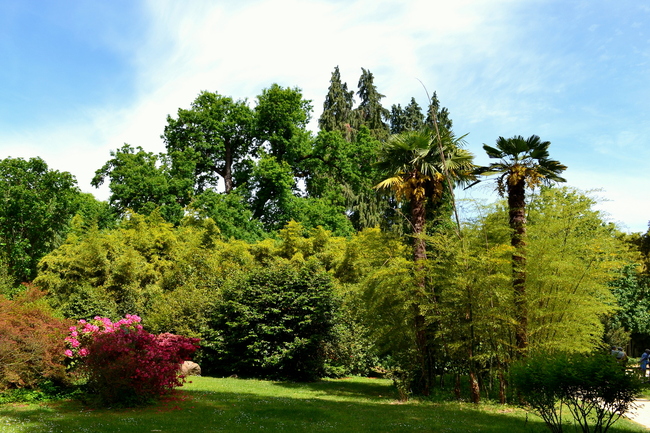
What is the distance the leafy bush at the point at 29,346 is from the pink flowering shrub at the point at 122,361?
1.17ft

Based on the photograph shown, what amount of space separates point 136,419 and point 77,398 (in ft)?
9.51

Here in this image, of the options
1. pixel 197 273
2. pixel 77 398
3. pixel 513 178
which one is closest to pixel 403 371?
pixel 513 178

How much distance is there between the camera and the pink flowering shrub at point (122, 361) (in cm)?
1065

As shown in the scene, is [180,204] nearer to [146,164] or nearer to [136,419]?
[146,164]

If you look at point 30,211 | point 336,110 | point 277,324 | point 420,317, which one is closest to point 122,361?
point 277,324

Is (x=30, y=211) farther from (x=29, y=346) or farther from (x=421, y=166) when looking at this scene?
(x=421, y=166)

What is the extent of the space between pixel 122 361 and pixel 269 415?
3.45 meters

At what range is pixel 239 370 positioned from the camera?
18016 mm

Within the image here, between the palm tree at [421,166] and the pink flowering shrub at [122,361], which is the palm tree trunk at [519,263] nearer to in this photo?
the palm tree at [421,166]

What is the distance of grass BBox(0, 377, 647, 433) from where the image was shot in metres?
8.66

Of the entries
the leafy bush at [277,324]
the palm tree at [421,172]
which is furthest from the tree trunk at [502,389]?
the leafy bush at [277,324]

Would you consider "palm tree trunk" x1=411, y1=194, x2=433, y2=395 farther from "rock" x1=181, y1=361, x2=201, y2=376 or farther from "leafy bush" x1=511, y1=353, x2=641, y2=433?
"rock" x1=181, y1=361, x2=201, y2=376

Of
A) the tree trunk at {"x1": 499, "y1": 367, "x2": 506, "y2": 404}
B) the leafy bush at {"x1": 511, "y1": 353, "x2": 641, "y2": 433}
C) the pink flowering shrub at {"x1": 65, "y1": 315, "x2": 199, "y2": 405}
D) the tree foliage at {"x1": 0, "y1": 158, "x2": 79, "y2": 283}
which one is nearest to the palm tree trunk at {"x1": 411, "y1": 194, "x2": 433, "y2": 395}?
the tree trunk at {"x1": 499, "y1": 367, "x2": 506, "y2": 404}

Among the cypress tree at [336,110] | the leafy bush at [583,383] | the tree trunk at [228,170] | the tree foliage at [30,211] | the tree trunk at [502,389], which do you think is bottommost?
the tree trunk at [502,389]
